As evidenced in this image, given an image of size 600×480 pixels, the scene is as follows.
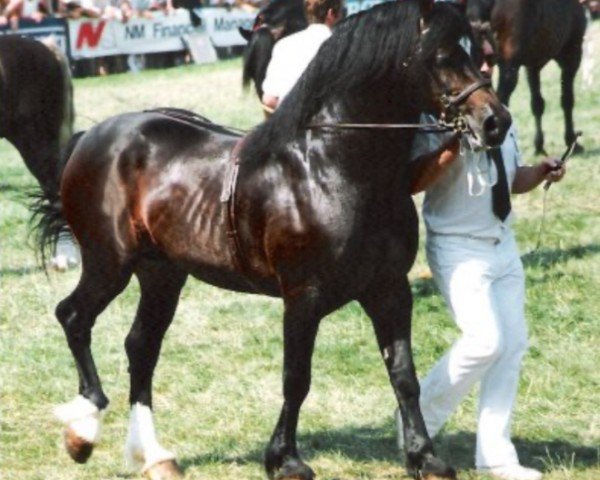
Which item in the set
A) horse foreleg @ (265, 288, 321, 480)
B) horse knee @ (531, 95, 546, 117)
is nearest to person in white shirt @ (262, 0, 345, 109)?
horse foreleg @ (265, 288, 321, 480)

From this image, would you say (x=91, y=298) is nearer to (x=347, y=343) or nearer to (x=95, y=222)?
(x=95, y=222)

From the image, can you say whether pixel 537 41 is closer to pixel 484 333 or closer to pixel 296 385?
pixel 484 333

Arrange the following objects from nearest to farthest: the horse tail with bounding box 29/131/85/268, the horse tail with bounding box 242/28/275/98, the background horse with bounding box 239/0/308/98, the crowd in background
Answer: the horse tail with bounding box 29/131/85/268, the background horse with bounding box 239/0/308/98, the horse tail with bounding box 242/28/275/98, the crowd in background

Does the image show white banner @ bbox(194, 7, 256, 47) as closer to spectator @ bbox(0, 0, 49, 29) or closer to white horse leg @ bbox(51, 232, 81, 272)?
spectator @ bbox(0, 0, 49, 29)

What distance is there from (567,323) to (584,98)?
11.5 metres

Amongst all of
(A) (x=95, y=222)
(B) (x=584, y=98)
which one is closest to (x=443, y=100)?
(A) (x=95, y=222)

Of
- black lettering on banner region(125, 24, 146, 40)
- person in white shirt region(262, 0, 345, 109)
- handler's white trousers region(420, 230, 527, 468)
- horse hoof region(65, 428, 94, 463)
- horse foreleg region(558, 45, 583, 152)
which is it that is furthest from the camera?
black lettering on banner region(125, 24, 146, 40)

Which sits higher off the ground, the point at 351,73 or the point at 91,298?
the point at 351,73

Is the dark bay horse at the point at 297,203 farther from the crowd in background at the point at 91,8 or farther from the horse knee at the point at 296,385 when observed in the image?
the crowd in background at the point at 91,8

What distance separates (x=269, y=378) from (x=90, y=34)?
72.2 feet

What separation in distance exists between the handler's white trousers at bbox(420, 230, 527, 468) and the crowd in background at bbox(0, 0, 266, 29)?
63.5 feet

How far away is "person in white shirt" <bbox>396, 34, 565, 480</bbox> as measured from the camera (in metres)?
6.25

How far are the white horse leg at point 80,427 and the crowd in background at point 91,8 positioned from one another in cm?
1860

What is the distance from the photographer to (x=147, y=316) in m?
7.13
